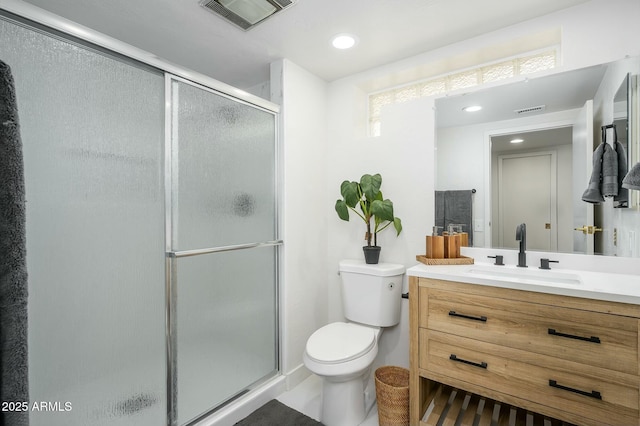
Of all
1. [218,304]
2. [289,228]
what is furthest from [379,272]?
[218,304]

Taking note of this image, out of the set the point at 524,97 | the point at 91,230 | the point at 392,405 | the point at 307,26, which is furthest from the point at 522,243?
the point at 91,230

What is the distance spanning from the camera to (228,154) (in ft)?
5.84

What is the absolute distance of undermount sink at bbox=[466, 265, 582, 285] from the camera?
146cm

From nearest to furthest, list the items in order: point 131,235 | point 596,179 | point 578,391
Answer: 1. point 578,391
2. point 131,235
3. point 596,179

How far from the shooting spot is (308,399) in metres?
2.02

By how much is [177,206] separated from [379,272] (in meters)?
1.25

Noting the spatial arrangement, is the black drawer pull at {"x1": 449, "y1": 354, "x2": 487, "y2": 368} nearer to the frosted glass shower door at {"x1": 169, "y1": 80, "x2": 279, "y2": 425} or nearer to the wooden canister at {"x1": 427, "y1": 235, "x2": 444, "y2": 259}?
the wooden canister at {"x1": 427, "y1": 235, "x2": 444, "y2": 259}

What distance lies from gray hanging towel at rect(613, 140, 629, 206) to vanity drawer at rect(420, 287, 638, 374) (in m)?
0.66

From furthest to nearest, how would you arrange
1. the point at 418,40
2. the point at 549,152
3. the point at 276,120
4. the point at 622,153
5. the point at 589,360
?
the point at 276,120 → the point at 418,40 → the point at 549,152 → the point at 622,153 → the point at 589,360

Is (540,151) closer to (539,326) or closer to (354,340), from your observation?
(539,326)

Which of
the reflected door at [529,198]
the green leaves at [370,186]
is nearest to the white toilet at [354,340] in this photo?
the green leaves at [370,186]

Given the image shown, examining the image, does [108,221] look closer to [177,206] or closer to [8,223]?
[177,206]

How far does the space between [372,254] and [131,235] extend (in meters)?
1.43

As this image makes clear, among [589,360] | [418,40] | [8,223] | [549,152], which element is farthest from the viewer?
[418,40]
